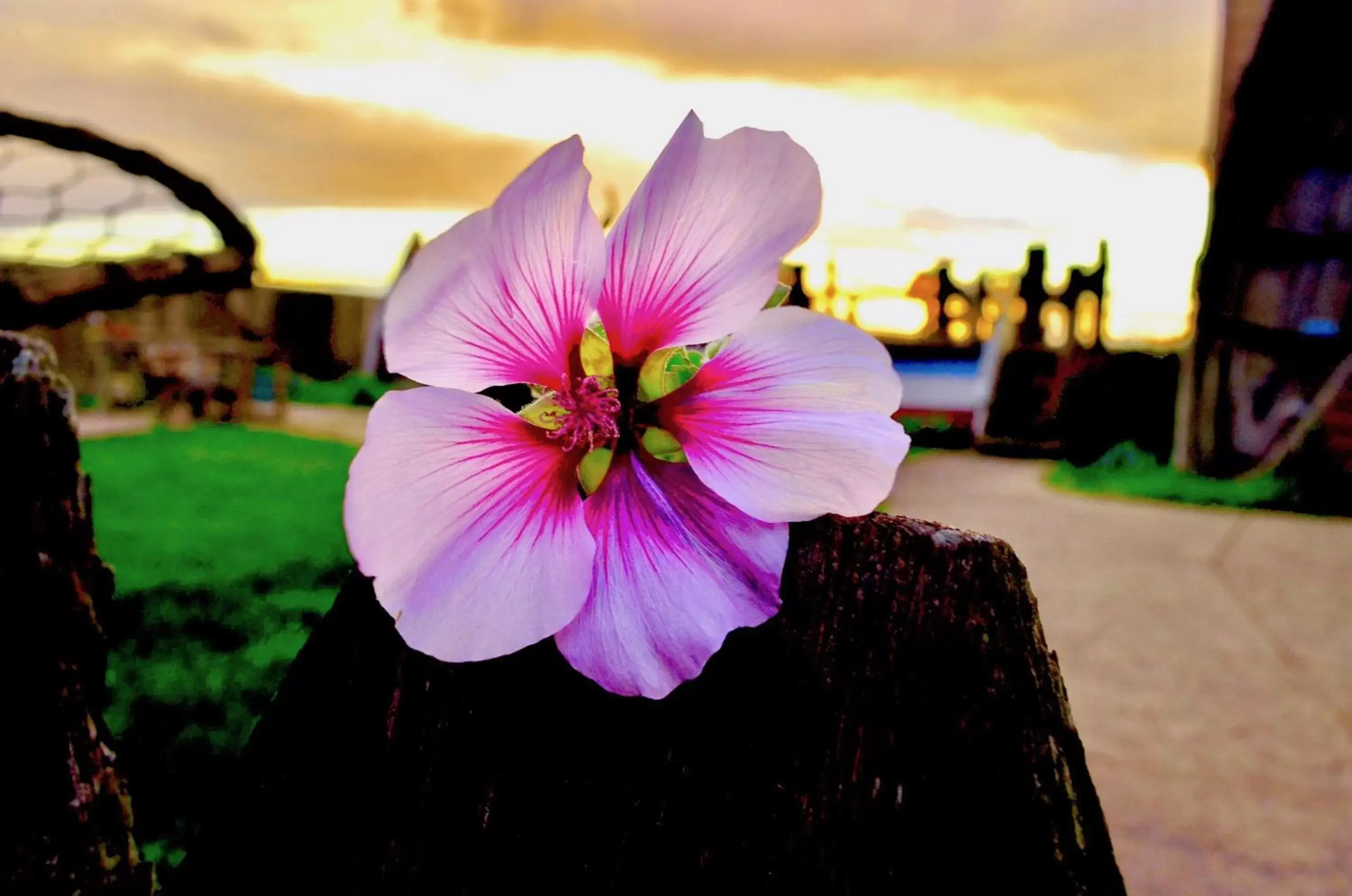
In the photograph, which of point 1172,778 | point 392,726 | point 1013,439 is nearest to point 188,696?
point 392,726

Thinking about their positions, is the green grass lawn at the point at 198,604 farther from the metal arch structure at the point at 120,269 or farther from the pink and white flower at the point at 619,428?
the metal arch structure at the point at 120,269

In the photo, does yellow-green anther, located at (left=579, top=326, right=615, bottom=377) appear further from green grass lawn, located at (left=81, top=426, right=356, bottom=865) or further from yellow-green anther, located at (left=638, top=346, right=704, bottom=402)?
green grass lawn, located at (left=81, top=426, right=356, bottom=865)

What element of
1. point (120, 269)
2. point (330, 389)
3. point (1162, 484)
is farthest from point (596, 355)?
point (330, 389)

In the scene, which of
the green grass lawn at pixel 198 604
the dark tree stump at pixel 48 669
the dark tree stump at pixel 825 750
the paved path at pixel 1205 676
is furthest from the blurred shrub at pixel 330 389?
the dark tree stump at pixel 825 750

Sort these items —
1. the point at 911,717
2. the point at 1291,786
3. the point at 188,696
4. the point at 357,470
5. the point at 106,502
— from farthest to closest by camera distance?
the point at 106,502, the point at 1291,786, the point at 188,696, the point at 911,717, the point at 357,470

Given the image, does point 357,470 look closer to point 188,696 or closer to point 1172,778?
point 188,696

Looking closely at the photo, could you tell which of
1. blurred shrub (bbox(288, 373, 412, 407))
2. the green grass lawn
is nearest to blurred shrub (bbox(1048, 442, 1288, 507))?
the green grass lawn
